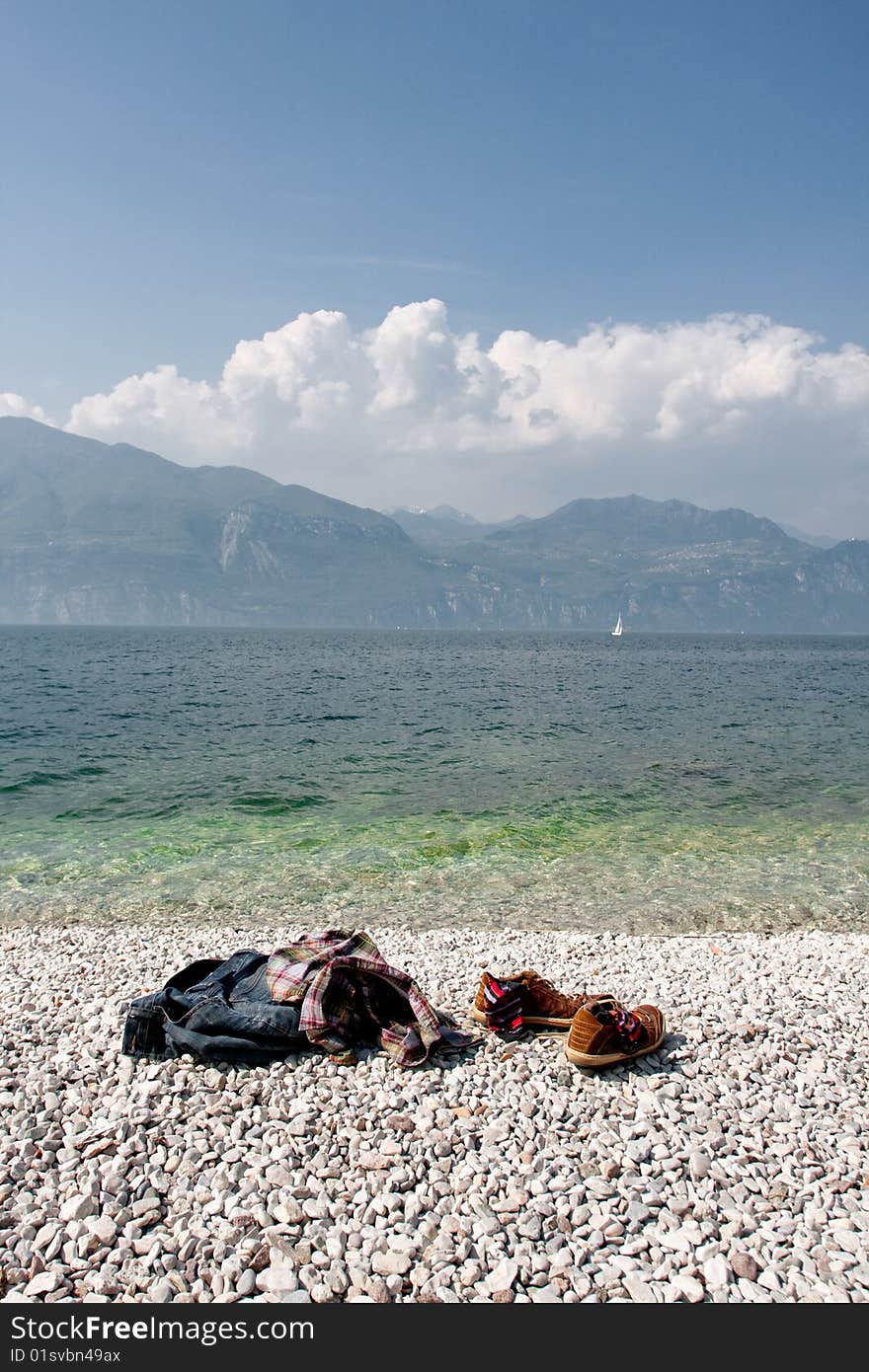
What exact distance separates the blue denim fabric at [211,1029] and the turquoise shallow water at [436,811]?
25.9ft

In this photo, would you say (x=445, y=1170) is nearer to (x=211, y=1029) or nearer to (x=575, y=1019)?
Answer: (x=575, y=1019)

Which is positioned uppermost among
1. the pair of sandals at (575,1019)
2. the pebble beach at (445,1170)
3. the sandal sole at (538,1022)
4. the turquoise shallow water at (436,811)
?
the pair of sandals at (575,1019)

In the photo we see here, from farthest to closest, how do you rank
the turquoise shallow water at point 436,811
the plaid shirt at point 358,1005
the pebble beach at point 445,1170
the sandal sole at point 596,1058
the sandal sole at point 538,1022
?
1. the turquoise shallow water at point 436,811
2. the sandal sole at point 538,1022
3. the plaid shirt at point 358,1005
4. the sandal sole at point 596,1058
5. the pebble beach at point 445,1170

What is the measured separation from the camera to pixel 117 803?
87.2 feet

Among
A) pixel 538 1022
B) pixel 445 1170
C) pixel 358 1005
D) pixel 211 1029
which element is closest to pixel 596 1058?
pixel 538 1022

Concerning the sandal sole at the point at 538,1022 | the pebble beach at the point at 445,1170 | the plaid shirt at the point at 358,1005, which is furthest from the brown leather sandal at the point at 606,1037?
the plaid shirt at the point at 358,1005

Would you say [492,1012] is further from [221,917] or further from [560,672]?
[560,672]

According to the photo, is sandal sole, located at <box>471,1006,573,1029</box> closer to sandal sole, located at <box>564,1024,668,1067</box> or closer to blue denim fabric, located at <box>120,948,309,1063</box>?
sandal sole, located at <box>564,1024,668,1067</box>

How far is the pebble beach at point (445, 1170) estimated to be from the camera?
5691mm

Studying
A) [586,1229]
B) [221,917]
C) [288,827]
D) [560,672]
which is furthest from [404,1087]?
[560,672]

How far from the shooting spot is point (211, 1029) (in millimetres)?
8516

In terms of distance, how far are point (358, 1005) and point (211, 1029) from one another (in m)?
1.65

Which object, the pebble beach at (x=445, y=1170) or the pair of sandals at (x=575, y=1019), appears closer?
the pebble beach at (x=445, y=1170)

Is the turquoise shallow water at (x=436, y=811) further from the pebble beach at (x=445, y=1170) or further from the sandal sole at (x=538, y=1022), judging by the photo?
the pebble beach at (x=445, y=1170)
